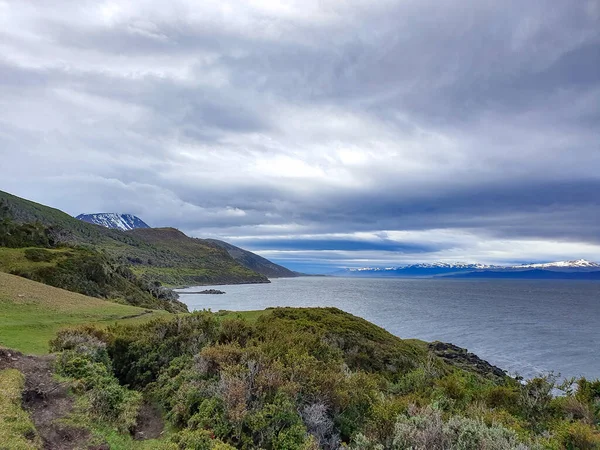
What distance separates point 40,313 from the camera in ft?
87.2

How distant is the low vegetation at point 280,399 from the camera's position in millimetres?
9477

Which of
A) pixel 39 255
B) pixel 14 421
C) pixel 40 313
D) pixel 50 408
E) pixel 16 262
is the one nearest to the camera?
pixel 14 421

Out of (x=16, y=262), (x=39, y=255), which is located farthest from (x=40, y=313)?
(x=39, y=255)

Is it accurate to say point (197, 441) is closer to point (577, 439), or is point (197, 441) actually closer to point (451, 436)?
point (451, 436)

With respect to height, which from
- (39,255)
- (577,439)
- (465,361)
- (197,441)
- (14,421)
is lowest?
(465,361)

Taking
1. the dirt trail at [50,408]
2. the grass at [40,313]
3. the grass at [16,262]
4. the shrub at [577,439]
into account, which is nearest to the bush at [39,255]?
the grass at [16,262]

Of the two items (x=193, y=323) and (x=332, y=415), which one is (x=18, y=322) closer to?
(x=193, y=323)

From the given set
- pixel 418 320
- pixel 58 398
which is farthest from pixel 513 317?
pixel 58 398

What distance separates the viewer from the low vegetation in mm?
9477

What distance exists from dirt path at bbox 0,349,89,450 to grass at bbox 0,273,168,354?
3367 millimetres

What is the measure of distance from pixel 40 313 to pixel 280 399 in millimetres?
23027

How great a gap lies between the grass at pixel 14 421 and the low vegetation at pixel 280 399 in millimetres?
1982

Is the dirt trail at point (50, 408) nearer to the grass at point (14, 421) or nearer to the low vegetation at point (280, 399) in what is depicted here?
the grass at point (14, 421)

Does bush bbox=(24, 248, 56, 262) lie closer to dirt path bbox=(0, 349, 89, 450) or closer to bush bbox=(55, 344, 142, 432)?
dirt path bbox=(0, 349, 89, 450)
